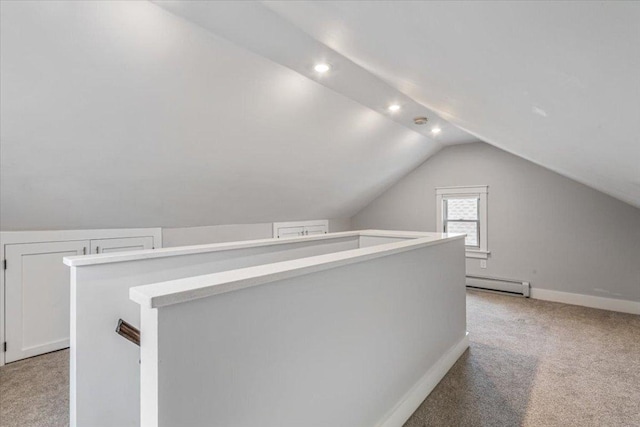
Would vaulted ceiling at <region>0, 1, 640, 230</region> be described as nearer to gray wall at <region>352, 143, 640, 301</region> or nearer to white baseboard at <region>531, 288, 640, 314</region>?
gray wall at <region>352, 143, 640, 301</region>

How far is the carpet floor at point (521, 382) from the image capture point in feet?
6.51

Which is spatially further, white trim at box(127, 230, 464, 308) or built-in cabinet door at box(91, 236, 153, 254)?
built-in cabinet door at box(91, 236, 153, 254)

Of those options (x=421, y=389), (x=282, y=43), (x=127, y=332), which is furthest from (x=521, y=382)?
(x=282, y=43)

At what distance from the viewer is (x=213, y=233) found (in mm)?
4047

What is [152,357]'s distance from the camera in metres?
0.86

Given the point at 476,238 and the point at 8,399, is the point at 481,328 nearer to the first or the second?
the point at 476,238

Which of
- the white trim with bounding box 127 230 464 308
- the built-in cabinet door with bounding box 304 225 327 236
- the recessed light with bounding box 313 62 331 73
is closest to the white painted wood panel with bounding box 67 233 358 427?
the white trim with bounding box 127 230 464 308

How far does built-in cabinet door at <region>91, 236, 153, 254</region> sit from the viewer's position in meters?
3.15

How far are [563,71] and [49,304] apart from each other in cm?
384

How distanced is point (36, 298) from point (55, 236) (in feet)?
1.80

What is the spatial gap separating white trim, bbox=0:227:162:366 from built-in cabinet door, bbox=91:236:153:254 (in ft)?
0.13

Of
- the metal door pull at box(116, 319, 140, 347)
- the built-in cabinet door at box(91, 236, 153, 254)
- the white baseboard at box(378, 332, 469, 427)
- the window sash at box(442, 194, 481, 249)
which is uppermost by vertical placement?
the window sash at box(442, 194, 481, 249)

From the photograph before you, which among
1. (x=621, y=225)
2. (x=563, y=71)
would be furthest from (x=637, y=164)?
(x=621, y=225)

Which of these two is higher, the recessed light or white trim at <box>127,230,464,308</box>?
the recessed light
